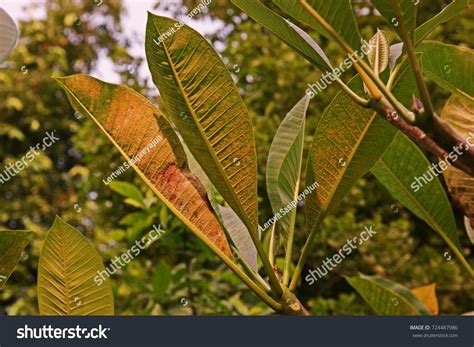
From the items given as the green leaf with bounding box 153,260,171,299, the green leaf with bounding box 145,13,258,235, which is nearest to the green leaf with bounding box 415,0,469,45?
the green leaf with bounding box 145,13,258,235

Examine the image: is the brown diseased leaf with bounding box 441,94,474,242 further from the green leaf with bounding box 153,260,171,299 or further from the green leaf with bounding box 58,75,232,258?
the green leaf with bounding box 153,260,171,299

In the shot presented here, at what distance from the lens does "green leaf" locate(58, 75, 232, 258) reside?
486 millimetres

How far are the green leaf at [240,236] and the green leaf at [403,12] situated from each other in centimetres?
18

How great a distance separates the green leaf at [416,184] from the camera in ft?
1.84

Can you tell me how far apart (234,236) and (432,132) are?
0.20 metres

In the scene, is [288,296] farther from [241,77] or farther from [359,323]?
[241,77]

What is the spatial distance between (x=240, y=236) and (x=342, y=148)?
10 cm

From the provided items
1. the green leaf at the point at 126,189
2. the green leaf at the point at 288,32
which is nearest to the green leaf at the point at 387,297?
the green leaf at the point at 288,32

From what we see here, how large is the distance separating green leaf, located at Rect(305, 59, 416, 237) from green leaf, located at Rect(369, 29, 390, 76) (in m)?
0.02

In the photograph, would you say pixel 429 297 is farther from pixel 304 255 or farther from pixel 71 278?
pixel 71 278

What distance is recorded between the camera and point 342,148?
1.67 feet

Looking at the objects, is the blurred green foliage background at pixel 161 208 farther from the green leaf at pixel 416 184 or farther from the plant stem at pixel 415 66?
the plant stem at pixel 415 66

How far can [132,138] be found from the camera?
505 millimetres

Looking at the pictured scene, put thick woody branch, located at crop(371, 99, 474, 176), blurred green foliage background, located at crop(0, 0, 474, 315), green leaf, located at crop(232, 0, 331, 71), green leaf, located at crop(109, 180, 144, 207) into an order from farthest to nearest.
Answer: blurred green foliage background, located at crop(0, 0, 474, 315) < green leaf, located at crop(109, 180, 144, 207) < green leaf, located at crop(232, 0, 331, 71) < thick woody branch, located at crop(371, 99, 474, 176)
